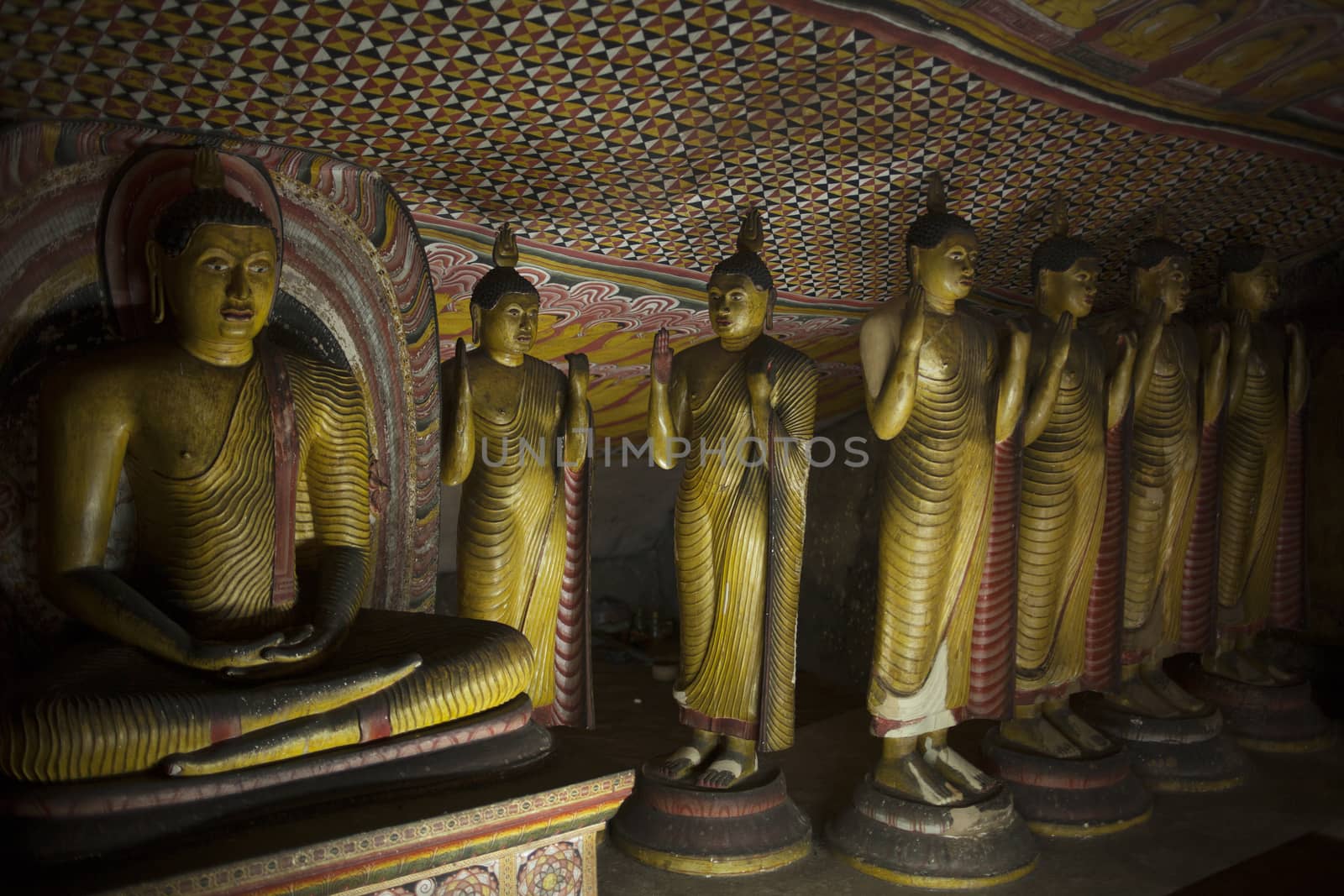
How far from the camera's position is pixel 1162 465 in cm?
491

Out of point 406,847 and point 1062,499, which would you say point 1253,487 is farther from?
point 406,847

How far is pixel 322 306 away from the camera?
360 cm

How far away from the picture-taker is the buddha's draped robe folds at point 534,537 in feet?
12.8

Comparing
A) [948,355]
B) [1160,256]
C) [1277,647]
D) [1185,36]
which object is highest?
[1185,36]

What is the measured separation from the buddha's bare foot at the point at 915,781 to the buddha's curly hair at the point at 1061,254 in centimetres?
189

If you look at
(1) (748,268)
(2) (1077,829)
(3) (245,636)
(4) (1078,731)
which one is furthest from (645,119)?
(2) (1077,829)

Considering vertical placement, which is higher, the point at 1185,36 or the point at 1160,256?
the point at 1185,36

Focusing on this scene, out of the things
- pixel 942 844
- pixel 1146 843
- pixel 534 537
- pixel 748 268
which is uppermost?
pixel 748 268

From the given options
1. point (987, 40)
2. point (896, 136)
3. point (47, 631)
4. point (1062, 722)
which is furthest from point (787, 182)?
point (47, 631)

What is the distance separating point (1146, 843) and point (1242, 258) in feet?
8.62

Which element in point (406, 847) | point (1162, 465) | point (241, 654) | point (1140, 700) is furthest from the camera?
point (1140, 700)

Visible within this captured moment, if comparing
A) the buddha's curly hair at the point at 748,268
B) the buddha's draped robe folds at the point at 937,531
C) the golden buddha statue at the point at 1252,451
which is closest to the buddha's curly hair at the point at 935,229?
the buddha's draped robe folds at the point at 937,531

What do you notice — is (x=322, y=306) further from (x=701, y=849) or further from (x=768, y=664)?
(x=701, y=849)

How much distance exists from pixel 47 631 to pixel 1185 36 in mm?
3943
